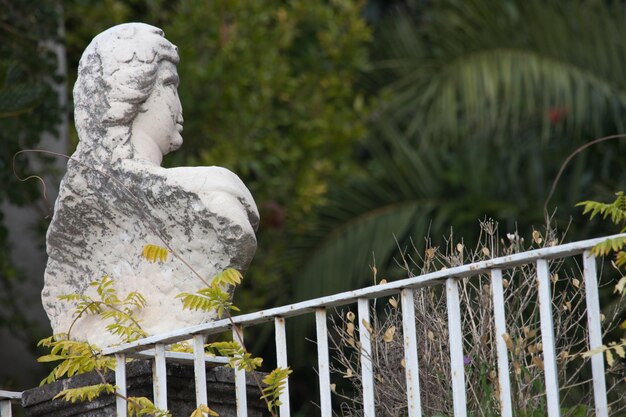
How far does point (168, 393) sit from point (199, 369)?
0.25m

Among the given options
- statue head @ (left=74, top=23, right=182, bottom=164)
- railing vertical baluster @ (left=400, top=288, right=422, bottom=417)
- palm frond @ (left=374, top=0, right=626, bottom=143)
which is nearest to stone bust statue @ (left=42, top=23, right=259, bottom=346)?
statue head @ (left=74, top=23, right=182, bottom=164)

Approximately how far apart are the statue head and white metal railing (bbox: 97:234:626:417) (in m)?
0.81

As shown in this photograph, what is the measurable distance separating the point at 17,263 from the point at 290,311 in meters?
6.15

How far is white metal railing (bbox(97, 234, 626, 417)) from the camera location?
3611 millimetres

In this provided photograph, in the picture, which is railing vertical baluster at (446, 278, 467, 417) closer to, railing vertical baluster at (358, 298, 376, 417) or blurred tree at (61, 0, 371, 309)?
railing vertical baluster at (358, 298, 376, 417)

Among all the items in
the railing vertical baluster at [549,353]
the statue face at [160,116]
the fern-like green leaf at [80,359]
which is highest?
the statue face at [160,116]

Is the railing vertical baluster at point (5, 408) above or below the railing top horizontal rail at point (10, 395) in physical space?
below

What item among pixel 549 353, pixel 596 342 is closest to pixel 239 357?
pixel 549 353

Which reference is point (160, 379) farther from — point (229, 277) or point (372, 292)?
→ point (372, 292)

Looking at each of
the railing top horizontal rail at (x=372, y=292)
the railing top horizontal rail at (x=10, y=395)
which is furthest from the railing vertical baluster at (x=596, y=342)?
the railing top horizontal rail at (x=10, y=395)

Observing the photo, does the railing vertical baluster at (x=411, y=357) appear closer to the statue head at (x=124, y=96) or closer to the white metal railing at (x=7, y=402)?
the statue head at (x=124, y=96)

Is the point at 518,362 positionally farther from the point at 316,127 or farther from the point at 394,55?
the point at 394,55

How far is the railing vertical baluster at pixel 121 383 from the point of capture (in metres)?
4.33

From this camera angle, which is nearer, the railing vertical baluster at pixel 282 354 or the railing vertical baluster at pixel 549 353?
the railing vertical baluster at pixel 549 353
